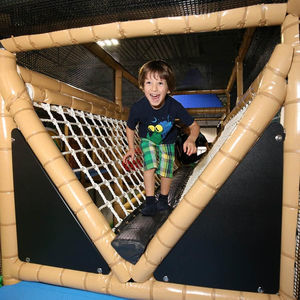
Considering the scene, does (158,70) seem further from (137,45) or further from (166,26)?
(137,45)

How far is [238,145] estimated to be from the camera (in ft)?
2.01

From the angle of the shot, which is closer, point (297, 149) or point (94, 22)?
point (297, 149)

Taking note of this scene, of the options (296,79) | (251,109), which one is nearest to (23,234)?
(251,109)

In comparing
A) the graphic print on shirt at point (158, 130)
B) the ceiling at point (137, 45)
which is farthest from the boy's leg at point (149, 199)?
the ceiling at point (137, 45)

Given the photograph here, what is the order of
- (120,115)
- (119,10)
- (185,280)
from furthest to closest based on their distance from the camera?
(120,115)
(119,10)
(185,280)

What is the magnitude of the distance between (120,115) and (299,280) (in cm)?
151

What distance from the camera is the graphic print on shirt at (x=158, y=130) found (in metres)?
1.00

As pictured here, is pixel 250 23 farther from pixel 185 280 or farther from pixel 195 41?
pixel 195 41

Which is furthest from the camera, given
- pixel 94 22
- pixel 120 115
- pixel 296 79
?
pixel 120 115

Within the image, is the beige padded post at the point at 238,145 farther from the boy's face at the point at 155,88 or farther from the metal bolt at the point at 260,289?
the boy's face at the point at 155,88

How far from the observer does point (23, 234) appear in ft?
2.78

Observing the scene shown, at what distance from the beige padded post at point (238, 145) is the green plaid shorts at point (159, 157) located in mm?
357

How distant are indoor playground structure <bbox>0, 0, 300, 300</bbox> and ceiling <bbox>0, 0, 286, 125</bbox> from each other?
19.2 inches

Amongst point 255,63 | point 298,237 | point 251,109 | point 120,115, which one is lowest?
point 298,237
